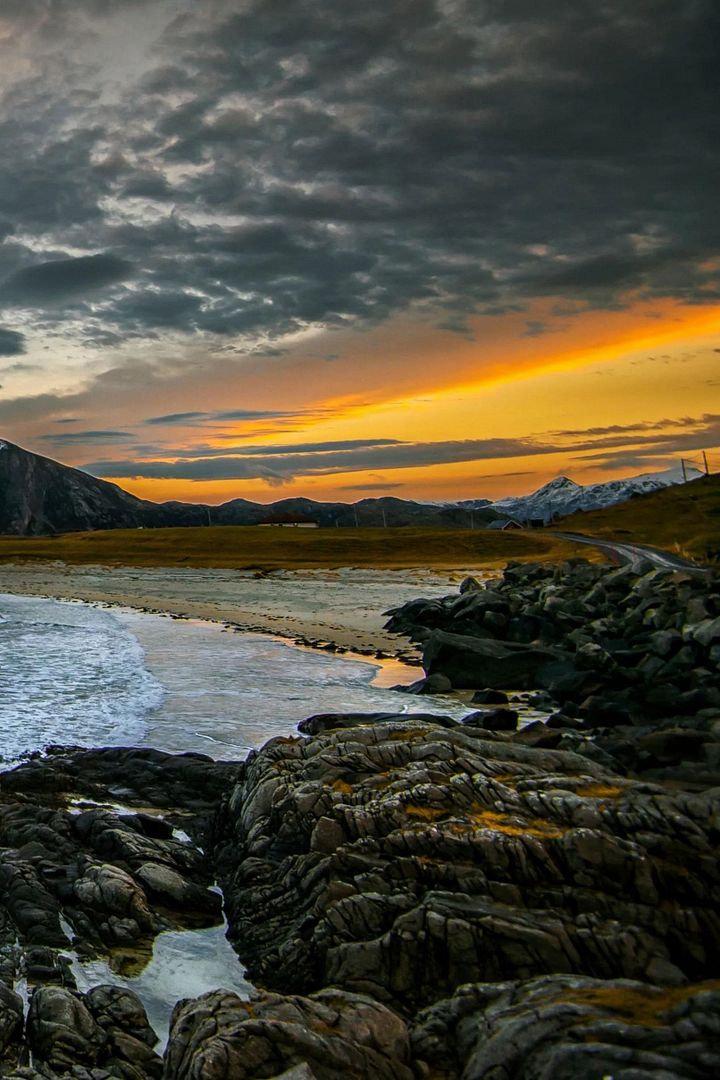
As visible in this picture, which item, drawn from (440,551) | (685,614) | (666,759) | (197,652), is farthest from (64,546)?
(666,759)

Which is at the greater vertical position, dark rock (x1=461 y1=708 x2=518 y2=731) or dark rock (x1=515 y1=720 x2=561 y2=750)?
dark rock (x1=515 y1=720 x2=561 y2=750)

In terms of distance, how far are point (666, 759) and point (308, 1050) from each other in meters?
9.77

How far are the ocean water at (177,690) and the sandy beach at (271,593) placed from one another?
3964 millimetres

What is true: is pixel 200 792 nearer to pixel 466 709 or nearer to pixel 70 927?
pixel 70 927

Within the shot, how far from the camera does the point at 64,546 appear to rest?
130 m

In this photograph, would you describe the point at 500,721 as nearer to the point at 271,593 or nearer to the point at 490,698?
the point at 490,698

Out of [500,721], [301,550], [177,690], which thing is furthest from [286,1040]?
[301,550]

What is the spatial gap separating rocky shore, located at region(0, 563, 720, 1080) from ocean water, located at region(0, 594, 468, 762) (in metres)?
3.47

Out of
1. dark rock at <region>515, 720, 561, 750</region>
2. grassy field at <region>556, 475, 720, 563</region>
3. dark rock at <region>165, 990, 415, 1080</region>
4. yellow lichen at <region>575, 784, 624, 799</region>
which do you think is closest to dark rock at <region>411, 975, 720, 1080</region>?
dark rock at <region>165, 990, 415, 1080</region>

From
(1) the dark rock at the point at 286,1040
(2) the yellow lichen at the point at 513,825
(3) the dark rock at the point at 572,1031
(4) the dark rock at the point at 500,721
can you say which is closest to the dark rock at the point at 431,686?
(4) the dark rock at the point at 500,721

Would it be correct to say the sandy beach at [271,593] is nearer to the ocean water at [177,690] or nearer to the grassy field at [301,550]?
the ocean water at [177,690]

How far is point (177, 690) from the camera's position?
75.5ft

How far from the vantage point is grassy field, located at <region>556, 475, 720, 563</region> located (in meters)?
104

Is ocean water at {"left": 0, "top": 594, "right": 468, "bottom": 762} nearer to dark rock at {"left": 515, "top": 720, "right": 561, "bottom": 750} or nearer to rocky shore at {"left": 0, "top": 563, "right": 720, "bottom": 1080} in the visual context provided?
rocky shore at {"left": 0, "top": 563, "right": 720, "bottom": 1080}
